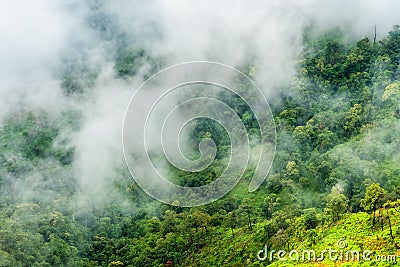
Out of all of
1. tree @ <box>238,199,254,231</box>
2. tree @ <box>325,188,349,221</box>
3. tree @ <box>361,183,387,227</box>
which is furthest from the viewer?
tree @ <box>238,199,254,231</box>

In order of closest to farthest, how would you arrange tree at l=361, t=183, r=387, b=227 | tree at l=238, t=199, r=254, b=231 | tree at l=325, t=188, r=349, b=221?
tree at l=361, t=183, r=387, b=227, tree at l=325, t=188, r=349, b=221, tree at l=238, t=199, r=254, b=231

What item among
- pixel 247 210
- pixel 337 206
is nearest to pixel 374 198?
pixel 337 206

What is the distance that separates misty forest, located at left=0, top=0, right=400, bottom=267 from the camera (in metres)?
34.6

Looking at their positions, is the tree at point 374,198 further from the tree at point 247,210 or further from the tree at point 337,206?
the tree at point 247,210

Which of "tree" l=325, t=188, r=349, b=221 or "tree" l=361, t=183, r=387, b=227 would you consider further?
"tree" l=325, t=188, r=349, b=221

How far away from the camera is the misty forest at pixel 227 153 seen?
113ft

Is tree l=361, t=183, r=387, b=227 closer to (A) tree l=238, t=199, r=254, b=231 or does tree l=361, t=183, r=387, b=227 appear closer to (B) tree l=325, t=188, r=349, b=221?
(B) tree l=325, t=188, r=349, b=221

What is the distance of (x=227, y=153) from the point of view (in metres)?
46.8

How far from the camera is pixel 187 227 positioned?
38844mm

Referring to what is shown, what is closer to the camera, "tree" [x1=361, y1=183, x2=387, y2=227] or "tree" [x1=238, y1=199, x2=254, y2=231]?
"tree" [x1=361, y1=183, x2=387, y2=227]

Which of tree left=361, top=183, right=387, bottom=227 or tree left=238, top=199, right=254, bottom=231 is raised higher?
tree left=238, top=199, right=254, bottom=231

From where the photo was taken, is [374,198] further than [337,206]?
No

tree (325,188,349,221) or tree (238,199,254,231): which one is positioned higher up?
tree (238,199,254,231)

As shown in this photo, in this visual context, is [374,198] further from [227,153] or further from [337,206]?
[227,153]
